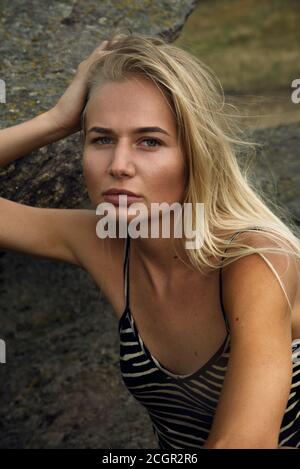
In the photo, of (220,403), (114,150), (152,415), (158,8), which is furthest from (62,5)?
(220,403)

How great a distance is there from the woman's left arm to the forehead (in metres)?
0.47

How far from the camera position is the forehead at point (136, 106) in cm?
289

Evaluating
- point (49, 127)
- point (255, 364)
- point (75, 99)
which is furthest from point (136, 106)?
point (255, 364)

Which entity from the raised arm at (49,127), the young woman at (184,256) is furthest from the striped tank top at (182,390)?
the raised arm at (49,127)

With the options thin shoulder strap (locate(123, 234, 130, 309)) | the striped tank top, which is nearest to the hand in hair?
thin shoulder strap (locate(123, 234, 130, 309))

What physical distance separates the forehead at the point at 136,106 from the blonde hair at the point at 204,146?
0.02m

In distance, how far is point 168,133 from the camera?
2918 mm

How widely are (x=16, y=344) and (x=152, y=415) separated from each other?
119 cm

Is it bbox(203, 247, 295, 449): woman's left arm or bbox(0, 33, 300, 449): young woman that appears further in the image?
bbox(0, 33, 300, 449): young woman

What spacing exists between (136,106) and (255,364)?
2.65 ft

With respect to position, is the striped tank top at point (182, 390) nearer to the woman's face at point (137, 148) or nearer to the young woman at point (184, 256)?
the young woman at point (184, 256)

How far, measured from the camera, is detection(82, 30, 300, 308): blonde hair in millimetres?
2908

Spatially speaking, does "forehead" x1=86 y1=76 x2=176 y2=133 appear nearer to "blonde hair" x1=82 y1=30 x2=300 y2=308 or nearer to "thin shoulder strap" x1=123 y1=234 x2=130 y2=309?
"blonde hair" x1=82 y1=30 x2=300 y2=308

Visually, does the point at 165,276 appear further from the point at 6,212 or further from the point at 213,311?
the point at 6,212
